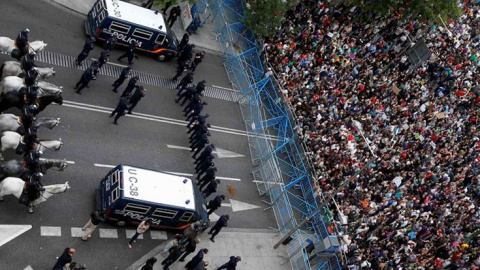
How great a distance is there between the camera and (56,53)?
2502 centimetres

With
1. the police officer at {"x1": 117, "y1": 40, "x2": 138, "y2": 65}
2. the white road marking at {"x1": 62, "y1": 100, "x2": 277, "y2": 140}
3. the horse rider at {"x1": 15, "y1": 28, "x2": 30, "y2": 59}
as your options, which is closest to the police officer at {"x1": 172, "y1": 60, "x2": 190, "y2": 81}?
the police officer at {"x1": 117, "y1": 40, "x2": 138, "y2": 65}

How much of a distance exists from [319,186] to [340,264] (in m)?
4.02

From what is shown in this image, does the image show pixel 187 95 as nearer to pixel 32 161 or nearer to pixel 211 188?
pixel 211 188

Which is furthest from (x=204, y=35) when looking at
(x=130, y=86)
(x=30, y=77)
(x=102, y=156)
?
(x=30, y=77)

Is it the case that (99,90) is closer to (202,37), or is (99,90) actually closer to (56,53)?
(56,53)

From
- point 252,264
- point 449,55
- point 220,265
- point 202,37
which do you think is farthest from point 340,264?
point 449,55

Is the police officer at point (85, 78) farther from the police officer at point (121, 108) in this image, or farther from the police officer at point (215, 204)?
the police officer at point (215, 204)

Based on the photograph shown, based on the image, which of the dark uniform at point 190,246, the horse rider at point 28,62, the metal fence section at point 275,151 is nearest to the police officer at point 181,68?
the metal fence section at point 275,151

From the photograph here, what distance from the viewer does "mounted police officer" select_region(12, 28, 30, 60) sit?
21.3 meters

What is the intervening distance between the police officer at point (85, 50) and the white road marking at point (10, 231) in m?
8.85

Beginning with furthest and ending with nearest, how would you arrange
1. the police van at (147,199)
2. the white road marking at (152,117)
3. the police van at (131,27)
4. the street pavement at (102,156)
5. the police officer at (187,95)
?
the police officer at (187,95) → the police van at (131,27) → the white road marking at (152,117) → the police van at (147,199) → the street pavement at (102,156)

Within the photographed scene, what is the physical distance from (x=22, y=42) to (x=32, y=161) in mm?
5637

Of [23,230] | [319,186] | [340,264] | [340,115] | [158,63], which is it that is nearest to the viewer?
[23,230]

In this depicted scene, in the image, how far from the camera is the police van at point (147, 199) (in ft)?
65.2
